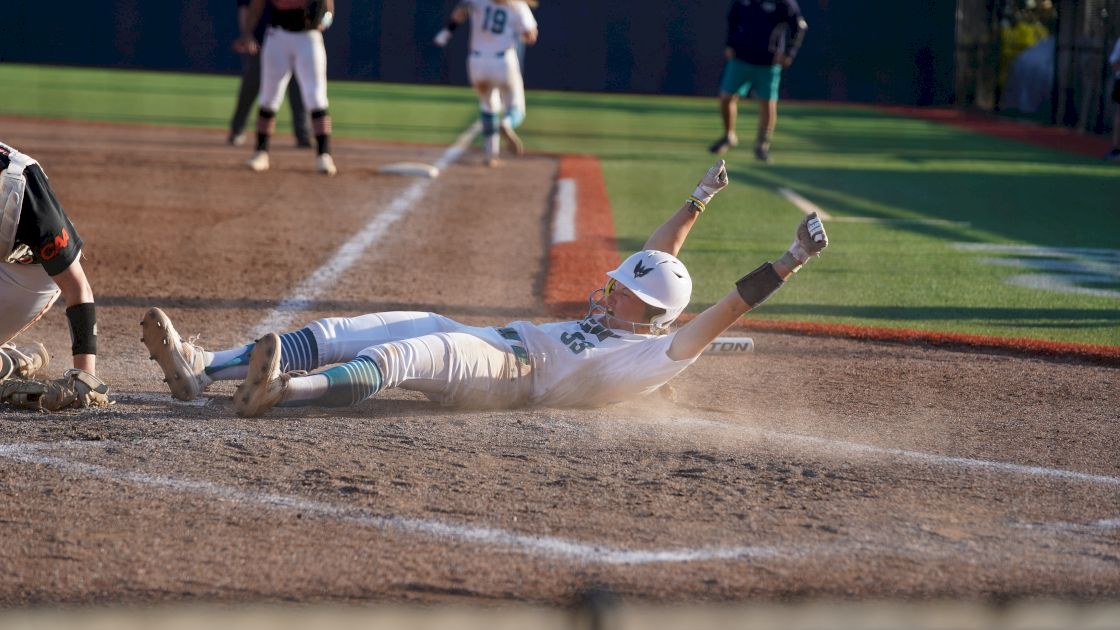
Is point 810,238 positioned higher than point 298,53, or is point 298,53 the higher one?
point 298,53

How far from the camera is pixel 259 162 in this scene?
45.8 feet

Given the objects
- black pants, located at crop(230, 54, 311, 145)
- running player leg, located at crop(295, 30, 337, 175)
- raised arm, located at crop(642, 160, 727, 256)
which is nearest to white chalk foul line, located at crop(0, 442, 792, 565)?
raised arm, located at crop(642, 160, 727, 256)

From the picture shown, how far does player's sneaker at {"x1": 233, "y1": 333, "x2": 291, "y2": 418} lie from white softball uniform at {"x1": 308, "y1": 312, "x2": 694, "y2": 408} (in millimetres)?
432

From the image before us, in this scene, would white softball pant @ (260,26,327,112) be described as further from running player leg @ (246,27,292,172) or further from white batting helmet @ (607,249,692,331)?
white batting helmet @ (607,249,692,331)

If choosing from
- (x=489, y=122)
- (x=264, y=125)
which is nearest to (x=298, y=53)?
(x=264, y=125)

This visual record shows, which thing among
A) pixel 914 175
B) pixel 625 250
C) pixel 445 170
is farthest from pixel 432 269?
pixel 914 175

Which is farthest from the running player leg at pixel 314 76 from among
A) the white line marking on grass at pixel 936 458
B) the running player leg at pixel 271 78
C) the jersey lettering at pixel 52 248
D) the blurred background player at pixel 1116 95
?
the blurred background player at pixel 1116 95

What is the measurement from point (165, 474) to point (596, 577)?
1554 mm

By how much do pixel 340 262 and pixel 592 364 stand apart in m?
3.92

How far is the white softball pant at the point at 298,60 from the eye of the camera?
43.1 feet

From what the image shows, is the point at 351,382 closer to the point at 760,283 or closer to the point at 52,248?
the point at 52,248

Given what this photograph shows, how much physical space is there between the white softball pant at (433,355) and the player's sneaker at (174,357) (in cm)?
46

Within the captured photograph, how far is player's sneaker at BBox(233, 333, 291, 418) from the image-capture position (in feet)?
14.9

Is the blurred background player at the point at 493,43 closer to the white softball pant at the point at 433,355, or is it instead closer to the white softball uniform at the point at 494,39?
the white softball uniform at the point at 494,39
